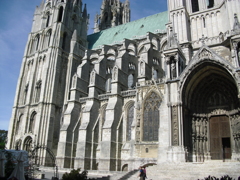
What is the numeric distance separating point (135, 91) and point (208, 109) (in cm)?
768

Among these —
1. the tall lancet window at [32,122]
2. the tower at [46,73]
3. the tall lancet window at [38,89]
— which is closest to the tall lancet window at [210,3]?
the tower at [46,73]

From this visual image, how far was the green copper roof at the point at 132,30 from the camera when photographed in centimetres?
3524

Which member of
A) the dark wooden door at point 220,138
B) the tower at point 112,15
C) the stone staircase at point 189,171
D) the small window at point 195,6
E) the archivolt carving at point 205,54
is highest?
the tower at point 112,15

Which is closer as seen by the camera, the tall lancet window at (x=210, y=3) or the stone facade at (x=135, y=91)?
the stone facade at (x=135, y=91)

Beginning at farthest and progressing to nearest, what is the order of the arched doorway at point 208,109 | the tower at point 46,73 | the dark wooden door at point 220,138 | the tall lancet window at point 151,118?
the tower at point 46,73, the tall lancet window at point 151,118, the dark wooden door at point 220,138, the arched doorway at point 208,109

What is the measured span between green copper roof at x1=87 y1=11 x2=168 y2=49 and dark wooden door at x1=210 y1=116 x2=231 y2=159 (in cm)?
1761

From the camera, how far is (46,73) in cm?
3125

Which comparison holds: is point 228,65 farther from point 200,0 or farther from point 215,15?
point 200,0

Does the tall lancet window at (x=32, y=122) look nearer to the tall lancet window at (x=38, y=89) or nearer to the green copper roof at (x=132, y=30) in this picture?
the tall lancet window at (x=38, y=89)

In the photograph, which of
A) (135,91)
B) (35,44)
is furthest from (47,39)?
(135,91)

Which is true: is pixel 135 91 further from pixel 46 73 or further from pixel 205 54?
pixel 46 73

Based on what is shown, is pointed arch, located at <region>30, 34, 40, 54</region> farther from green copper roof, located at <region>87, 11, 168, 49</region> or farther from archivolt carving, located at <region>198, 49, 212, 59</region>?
archivolt carving, located at <region>198, 49, 212, 59</region>

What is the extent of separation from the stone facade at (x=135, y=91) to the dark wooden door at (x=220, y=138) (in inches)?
2.7

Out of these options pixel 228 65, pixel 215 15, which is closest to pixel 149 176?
pixel 228 65
